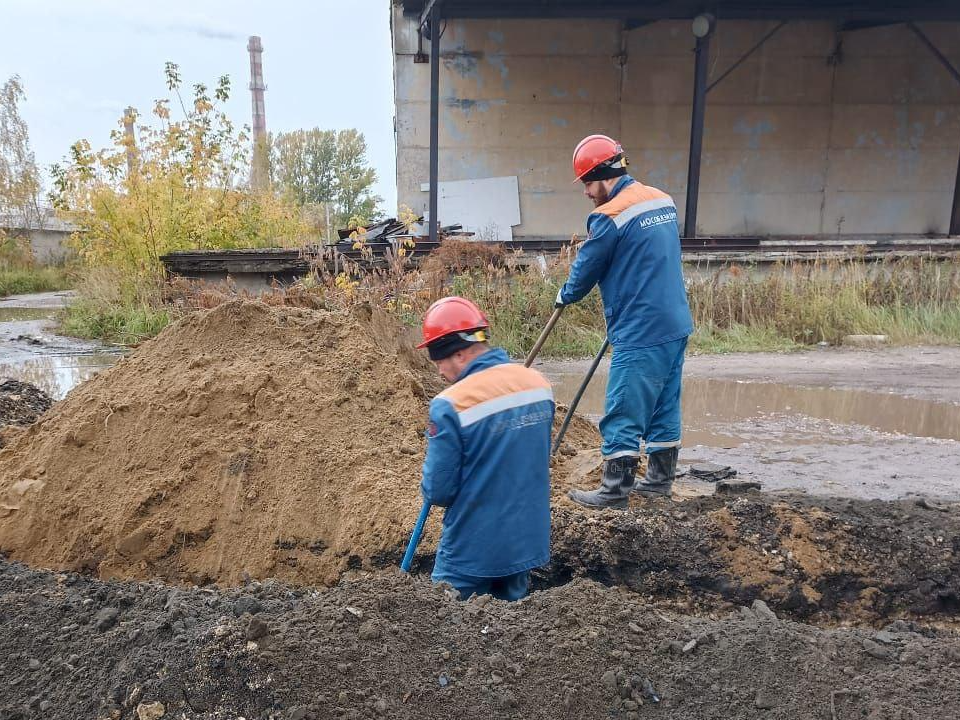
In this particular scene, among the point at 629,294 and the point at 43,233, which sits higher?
Answer: the point at 43,233

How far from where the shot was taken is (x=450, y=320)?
267 cm

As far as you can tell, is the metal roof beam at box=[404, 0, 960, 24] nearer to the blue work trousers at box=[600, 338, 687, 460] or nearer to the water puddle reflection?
the water puddle reflection

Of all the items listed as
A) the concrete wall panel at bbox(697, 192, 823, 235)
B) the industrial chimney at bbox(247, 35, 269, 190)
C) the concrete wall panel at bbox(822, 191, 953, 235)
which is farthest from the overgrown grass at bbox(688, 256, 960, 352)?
the industrial chimney at bbox(247, 35, 269, 190)

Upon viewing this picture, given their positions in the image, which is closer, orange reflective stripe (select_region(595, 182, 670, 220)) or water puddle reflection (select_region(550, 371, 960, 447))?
orange reflective stripe (select_region(595, 182, 670, 220))

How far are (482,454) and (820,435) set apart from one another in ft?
14.3

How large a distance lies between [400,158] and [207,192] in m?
3.99

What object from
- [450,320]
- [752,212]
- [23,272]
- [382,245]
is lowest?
[23,272]

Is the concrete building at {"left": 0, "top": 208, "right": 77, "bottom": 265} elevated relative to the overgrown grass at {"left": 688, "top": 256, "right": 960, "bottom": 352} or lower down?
elevated

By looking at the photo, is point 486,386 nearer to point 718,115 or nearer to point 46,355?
point 46,355

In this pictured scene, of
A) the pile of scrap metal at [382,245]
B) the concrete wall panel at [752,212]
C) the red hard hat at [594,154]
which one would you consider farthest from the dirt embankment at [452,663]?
the concrete wall panel at [752,212]

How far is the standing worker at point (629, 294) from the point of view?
13.1 feet

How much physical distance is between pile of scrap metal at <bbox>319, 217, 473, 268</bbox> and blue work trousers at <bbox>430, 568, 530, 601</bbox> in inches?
259

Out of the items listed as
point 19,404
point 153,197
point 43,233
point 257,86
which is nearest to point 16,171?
point 43,233

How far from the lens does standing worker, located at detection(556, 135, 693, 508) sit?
3.99 m
